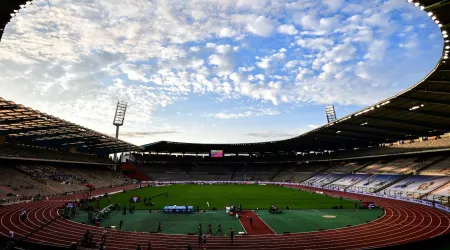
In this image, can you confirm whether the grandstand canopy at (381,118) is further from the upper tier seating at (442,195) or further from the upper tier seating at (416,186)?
the upper tier seating at (442,195)

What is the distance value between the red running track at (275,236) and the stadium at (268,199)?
0.07 meters

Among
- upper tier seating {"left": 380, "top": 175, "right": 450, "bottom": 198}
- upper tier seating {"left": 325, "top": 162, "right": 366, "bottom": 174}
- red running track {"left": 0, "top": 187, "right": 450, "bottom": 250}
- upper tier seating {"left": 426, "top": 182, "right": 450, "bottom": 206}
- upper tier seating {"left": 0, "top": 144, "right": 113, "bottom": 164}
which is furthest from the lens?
upper tier seating {"left": 325, "top": 162, "right": 366, "bottom": 174}

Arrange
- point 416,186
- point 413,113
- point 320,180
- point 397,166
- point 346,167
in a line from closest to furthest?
point 413,113 → point 416,186 → point 397,166 → point 320,180 → point 346,167

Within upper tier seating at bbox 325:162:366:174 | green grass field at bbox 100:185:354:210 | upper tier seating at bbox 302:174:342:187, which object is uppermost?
upper tier seating at bbox 325:162:366:174

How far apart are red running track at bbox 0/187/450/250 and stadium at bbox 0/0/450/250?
71 mm

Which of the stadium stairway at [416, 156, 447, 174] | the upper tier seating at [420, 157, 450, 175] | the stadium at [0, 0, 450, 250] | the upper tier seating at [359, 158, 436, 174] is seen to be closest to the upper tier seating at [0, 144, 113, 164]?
the stadium at [0, 0, 450, 250]

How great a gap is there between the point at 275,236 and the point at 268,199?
22764 millimetres

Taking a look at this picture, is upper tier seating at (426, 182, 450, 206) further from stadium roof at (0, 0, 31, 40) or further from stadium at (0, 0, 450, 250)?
stadium roof at (0, 0, 31, 40)

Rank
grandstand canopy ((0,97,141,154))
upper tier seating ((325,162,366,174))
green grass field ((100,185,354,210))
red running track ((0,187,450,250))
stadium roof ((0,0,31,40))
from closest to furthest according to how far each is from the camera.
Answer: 1. stadium roof ((0,0,31,40))
2. red running track ((0,187,450,250))
3. grandstand canopy ((0,97,141,154))
4. green grass field ((100,185,354,210))
5. upper tier seating ((325,162,366,174))

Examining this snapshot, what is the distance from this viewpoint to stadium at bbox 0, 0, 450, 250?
794 inches

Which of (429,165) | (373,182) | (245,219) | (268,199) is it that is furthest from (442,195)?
(245,219)

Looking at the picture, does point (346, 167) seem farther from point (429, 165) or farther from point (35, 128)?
point (35, 128)

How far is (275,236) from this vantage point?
21750mm

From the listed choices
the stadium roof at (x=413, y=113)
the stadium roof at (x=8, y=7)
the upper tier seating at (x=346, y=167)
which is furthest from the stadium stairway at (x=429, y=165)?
the stadium roof at (x=8, y=7)
